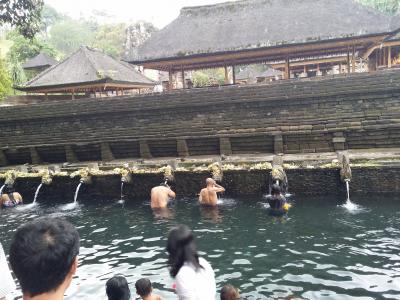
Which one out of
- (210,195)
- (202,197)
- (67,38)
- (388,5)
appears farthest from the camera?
(67,38)

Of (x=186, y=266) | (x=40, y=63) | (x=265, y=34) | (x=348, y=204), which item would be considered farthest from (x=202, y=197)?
(x=40, y=63)

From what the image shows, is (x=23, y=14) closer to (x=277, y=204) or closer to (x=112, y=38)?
(x=277, y=204)

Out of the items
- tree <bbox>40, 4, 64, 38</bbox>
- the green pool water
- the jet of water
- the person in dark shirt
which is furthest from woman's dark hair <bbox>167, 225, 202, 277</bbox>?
tree <bbox>40, 4, 64, 38</bbox>

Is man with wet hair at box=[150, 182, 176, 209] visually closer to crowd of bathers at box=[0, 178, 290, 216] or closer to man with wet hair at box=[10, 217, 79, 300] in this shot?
crowd of bathers at box=[0, 178, 290, 216]

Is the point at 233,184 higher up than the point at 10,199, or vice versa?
the point at 233,184

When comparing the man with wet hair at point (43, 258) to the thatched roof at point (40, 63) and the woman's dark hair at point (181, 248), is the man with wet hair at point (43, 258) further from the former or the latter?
the thatched roof at point (40, 63)

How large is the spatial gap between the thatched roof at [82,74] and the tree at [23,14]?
7.73 meters

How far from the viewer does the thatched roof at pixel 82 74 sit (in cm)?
2080

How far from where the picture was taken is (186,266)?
3812mm

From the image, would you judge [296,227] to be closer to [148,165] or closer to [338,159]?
[338,159]

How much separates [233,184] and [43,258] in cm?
1141

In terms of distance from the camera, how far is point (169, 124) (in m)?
17.0

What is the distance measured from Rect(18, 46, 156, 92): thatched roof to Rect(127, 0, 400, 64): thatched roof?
2.62 m

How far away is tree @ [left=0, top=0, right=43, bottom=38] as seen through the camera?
11.2 meters
